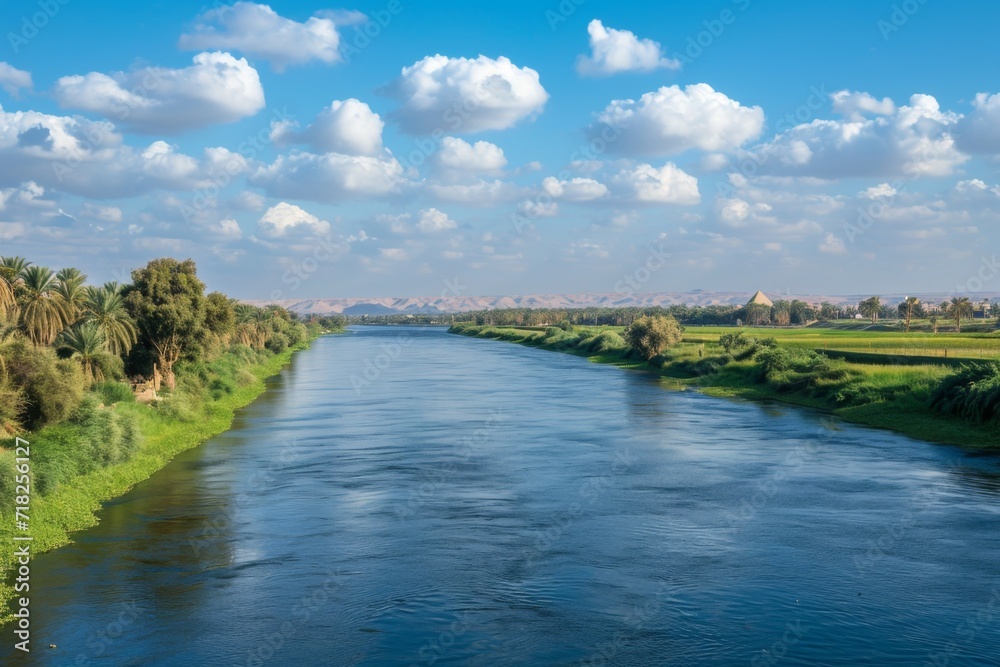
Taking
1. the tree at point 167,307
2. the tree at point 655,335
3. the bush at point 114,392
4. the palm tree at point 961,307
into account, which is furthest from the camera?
the palm tree at point 961,307

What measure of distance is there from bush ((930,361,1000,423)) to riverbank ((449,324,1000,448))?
16.4 inches

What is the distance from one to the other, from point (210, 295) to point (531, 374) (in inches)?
1431

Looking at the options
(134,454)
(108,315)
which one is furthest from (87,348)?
(134,454)

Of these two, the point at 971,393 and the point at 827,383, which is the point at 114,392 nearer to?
the point at 971,393

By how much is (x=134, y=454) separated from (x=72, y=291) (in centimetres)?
1424

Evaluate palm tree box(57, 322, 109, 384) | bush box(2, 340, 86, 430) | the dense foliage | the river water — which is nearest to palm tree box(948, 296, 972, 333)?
the river water

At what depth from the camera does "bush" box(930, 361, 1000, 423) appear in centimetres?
3433

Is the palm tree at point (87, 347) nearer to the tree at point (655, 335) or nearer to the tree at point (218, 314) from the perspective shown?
the tree at point (218, 314)

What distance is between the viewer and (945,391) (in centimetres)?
3788

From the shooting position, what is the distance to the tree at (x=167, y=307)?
1629 inches

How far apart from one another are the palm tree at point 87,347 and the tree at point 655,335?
58.8m

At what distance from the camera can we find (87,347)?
34.0 meters

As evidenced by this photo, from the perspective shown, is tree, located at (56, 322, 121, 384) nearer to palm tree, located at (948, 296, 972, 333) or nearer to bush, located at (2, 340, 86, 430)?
bush, located at (2, 340, 86, 430)

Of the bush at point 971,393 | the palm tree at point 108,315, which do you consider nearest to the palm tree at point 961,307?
the bush at point 971,393
